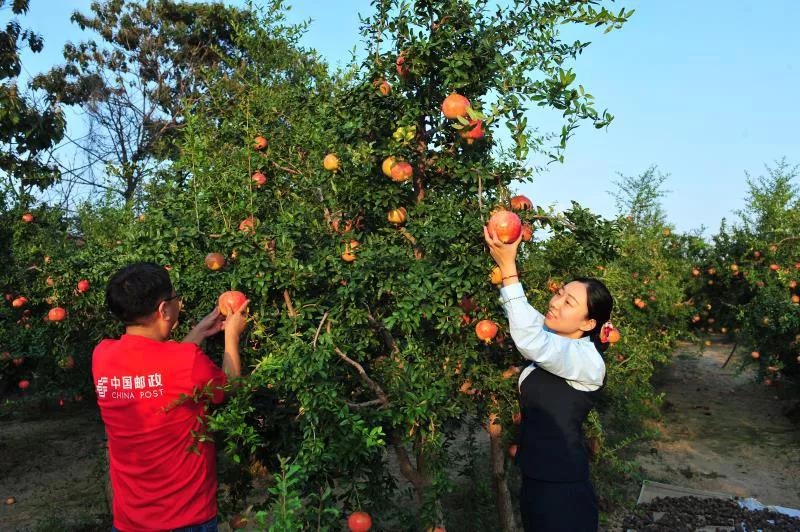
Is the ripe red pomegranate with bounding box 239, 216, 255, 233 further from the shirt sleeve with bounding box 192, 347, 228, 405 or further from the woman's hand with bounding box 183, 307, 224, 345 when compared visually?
the shirt sleeve with bounding box 192, 347, 228, 405

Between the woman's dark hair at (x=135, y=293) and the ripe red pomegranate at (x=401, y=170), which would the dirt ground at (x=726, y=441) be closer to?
the ripe red pomegranate at (x=401, y=170)

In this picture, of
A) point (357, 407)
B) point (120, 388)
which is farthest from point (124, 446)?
point (357, 407)

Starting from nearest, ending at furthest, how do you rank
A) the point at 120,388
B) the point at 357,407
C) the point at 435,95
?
the point at 120,388 < the point at 357,407 < the point at 435,95

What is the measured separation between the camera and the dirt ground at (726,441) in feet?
21.2

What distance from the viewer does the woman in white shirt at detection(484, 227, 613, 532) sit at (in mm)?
2201

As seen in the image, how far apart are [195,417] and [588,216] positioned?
1986 millimetres

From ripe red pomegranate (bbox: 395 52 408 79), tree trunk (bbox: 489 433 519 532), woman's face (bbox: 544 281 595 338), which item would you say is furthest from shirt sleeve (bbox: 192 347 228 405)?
tree trunk (bbox: 489 433 519 532)

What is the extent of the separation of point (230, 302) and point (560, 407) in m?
1.41

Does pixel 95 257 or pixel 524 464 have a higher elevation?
pixel 95 257

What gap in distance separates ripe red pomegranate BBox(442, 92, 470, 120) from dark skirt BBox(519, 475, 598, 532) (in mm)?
1569

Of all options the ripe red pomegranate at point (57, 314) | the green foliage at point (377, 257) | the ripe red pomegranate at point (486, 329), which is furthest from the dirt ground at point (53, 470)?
the ripe red pomegranate at point (486, 329)

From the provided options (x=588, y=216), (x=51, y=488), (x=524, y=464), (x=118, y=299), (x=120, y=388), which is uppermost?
(x=588, y=216)

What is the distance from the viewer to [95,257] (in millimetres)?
4109

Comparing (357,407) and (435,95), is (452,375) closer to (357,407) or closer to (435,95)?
(357,407)
